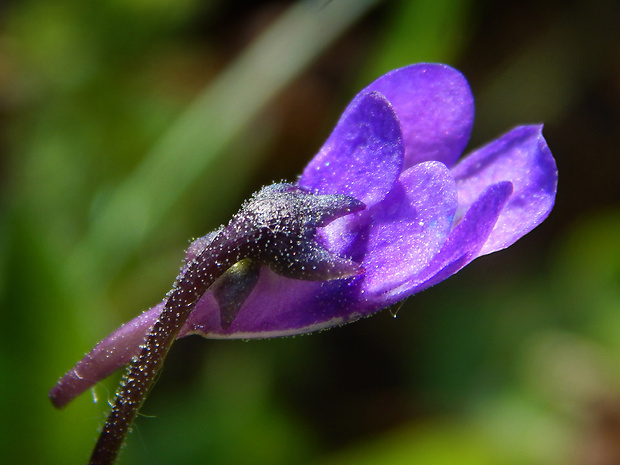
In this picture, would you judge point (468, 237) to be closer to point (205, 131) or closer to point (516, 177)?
point (516, 177)

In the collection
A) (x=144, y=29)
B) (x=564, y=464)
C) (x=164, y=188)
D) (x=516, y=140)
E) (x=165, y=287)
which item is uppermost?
(x=144, y=29)

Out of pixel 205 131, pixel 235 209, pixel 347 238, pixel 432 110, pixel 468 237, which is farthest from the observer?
pixel 235 209

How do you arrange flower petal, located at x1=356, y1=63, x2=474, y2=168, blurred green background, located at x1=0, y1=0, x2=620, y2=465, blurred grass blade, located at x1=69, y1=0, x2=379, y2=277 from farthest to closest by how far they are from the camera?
blurred grass blade, located at x1=69, y1=0, x2=379, y2=277
blurred green background, located at x1=0, y1=0, x2=620, y2=465
flower petal, located at x1=356, y1=63, x2=474, y2=168

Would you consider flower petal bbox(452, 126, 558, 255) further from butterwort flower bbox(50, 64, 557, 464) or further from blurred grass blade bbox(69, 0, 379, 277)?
blurred grass blade bbox(69, 0, 379, 277)

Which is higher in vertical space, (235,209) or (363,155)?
(363,155)

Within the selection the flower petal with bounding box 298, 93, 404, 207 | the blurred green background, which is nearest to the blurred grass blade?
the blurred green background

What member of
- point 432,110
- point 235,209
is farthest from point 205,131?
point 432,110

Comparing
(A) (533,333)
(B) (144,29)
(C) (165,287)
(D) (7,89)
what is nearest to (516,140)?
(C) (165,287)

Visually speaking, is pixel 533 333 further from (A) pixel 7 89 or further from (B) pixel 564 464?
(A) pixel 7 89
